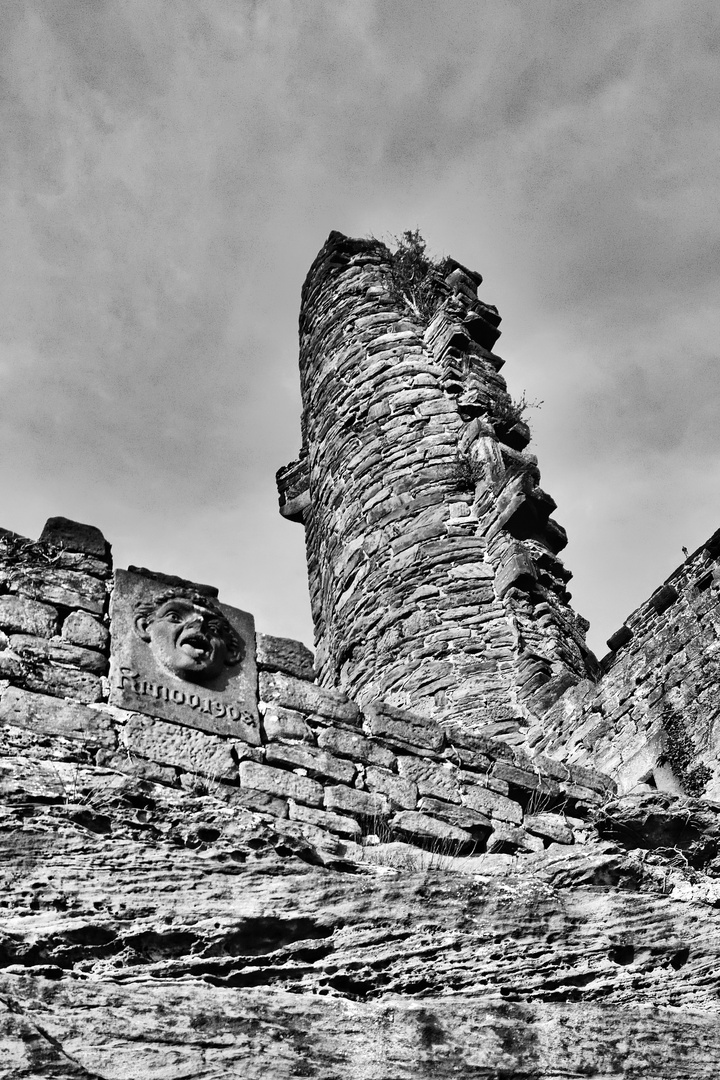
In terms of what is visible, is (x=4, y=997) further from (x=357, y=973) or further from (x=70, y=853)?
(x=357, y=973)

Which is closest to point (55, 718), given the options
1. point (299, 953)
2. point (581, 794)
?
point (299, 953)

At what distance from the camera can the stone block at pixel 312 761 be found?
513cm

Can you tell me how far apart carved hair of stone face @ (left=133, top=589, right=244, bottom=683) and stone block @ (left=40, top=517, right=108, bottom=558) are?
289 millimetres

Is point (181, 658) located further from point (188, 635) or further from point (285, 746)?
point (285, 746)

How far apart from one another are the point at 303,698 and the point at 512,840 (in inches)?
35.2

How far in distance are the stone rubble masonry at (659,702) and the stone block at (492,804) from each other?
54cm

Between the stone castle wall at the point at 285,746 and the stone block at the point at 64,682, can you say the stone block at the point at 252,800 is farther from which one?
the stone block at the point at 64,682

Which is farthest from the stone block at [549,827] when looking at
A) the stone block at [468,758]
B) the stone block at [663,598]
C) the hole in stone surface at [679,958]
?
the stone block at [663,598]

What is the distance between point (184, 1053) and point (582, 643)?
5726 mm

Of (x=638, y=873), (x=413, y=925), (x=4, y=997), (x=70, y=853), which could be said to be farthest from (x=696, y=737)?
(x=4, y=997)

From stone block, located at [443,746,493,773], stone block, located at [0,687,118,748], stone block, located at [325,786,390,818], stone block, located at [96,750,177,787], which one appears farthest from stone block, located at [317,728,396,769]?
stone block, located at [0,687,118,748]

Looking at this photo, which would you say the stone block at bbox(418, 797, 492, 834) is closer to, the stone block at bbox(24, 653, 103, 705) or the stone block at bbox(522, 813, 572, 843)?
the stone block at bbox(522, 813, 572, 843)

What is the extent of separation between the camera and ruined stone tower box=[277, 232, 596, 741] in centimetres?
866

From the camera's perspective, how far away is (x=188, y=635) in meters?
5.21
